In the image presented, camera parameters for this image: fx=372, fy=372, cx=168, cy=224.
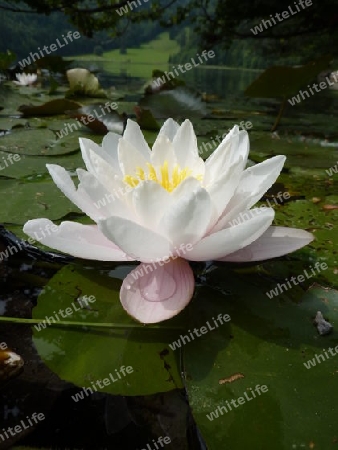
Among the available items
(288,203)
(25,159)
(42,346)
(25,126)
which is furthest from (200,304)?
(25,126)

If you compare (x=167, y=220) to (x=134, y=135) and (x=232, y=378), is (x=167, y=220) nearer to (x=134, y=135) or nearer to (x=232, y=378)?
(x=232, y=378)

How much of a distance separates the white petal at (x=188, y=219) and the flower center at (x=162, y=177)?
191 millimetres

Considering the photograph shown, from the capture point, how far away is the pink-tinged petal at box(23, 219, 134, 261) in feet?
2.75

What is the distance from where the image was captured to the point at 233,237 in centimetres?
74

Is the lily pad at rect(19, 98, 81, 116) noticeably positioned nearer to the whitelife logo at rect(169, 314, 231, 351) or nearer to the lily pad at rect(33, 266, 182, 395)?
the lily pad at rect(33, 266, 182, 395)

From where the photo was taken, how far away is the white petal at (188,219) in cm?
70

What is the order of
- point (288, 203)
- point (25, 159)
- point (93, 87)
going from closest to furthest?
1. point (288, 203)
2. point (25, 159)
3. point (93, 87)

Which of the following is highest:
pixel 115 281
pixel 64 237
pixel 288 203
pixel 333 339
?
pixel 64 237

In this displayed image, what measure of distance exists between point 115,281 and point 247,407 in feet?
1.45

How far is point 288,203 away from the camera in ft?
4.33

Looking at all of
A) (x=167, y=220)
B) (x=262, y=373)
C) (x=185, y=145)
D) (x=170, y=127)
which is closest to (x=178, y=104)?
(x=170, y=127)

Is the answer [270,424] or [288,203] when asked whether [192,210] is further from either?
[288,203]

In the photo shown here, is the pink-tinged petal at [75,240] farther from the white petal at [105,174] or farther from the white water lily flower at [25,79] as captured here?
the white water lily flower at [25,79]

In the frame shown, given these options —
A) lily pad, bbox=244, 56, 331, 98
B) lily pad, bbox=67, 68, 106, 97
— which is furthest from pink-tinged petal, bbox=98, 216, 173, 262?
lily pad, bbox=67, 68, 106, 97
